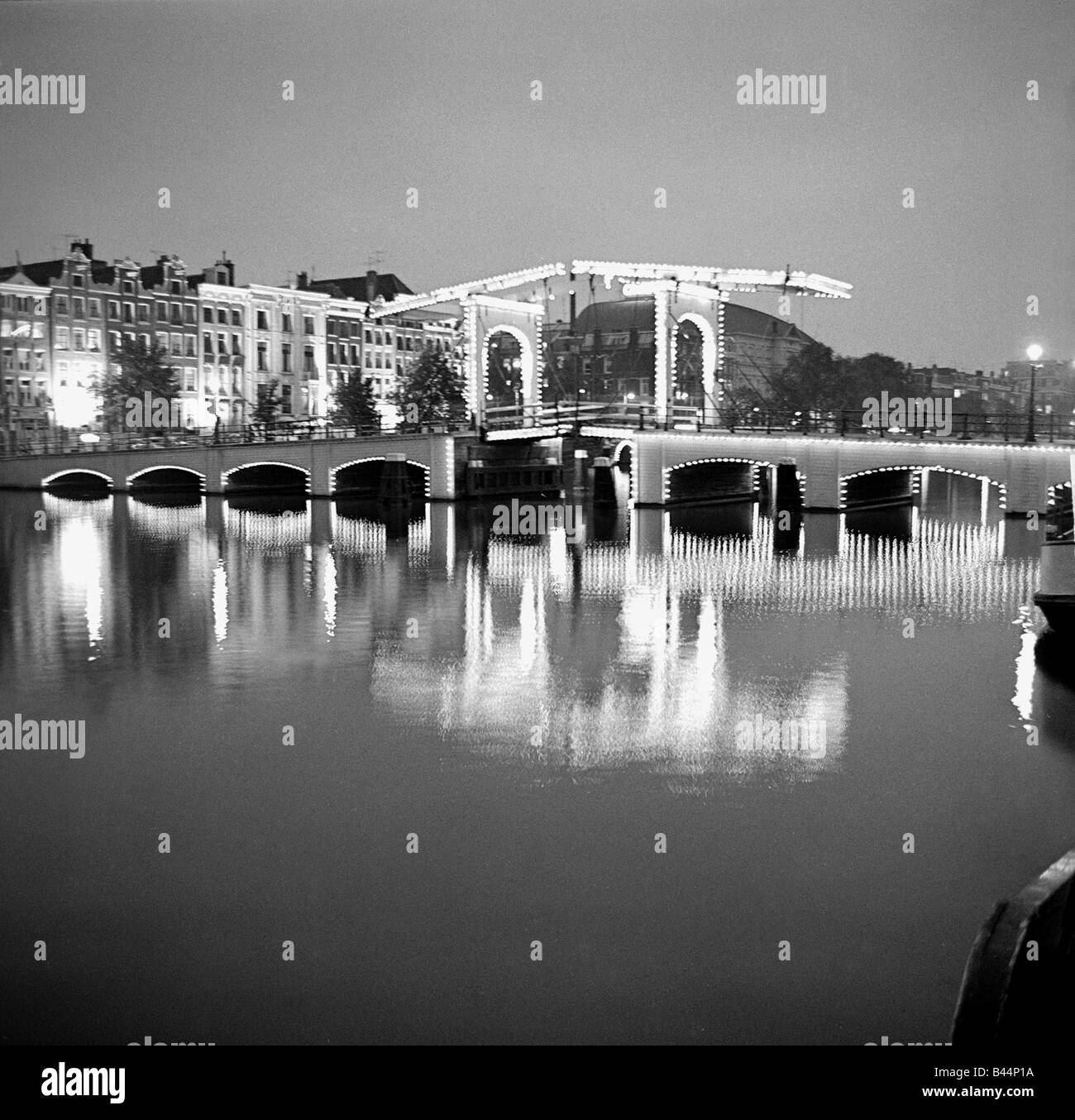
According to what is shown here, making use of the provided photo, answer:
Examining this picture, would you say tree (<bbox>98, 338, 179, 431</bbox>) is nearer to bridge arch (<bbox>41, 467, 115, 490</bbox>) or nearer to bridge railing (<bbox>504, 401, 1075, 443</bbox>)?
bridge arch (<bbox>41, 467, 115, 490</bbox>)

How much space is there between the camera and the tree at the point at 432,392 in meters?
58.4

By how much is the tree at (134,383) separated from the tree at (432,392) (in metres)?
11.0

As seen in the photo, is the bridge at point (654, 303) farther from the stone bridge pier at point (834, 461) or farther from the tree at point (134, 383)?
the tree at point (134, 383)

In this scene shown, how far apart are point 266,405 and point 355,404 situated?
457 centimetres

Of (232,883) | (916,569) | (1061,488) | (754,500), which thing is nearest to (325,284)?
(754,500)

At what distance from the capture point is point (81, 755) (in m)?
10.7

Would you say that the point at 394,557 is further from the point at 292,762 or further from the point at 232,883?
the point at 232,883

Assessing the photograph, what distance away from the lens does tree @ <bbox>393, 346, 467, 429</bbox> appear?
2301 inches

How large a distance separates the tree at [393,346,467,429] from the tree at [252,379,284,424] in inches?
255

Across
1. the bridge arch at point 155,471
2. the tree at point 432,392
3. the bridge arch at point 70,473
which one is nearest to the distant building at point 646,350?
the tree at point 432,392

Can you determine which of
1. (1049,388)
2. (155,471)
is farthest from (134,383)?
(1049,388)

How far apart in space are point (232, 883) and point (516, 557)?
18.5m

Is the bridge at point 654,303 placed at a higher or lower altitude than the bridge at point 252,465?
higher

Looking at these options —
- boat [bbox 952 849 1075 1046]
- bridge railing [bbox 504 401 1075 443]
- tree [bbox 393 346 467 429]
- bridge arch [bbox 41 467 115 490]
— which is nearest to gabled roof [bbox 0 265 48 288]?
bridge arch [bbox 41 467 115 490]
